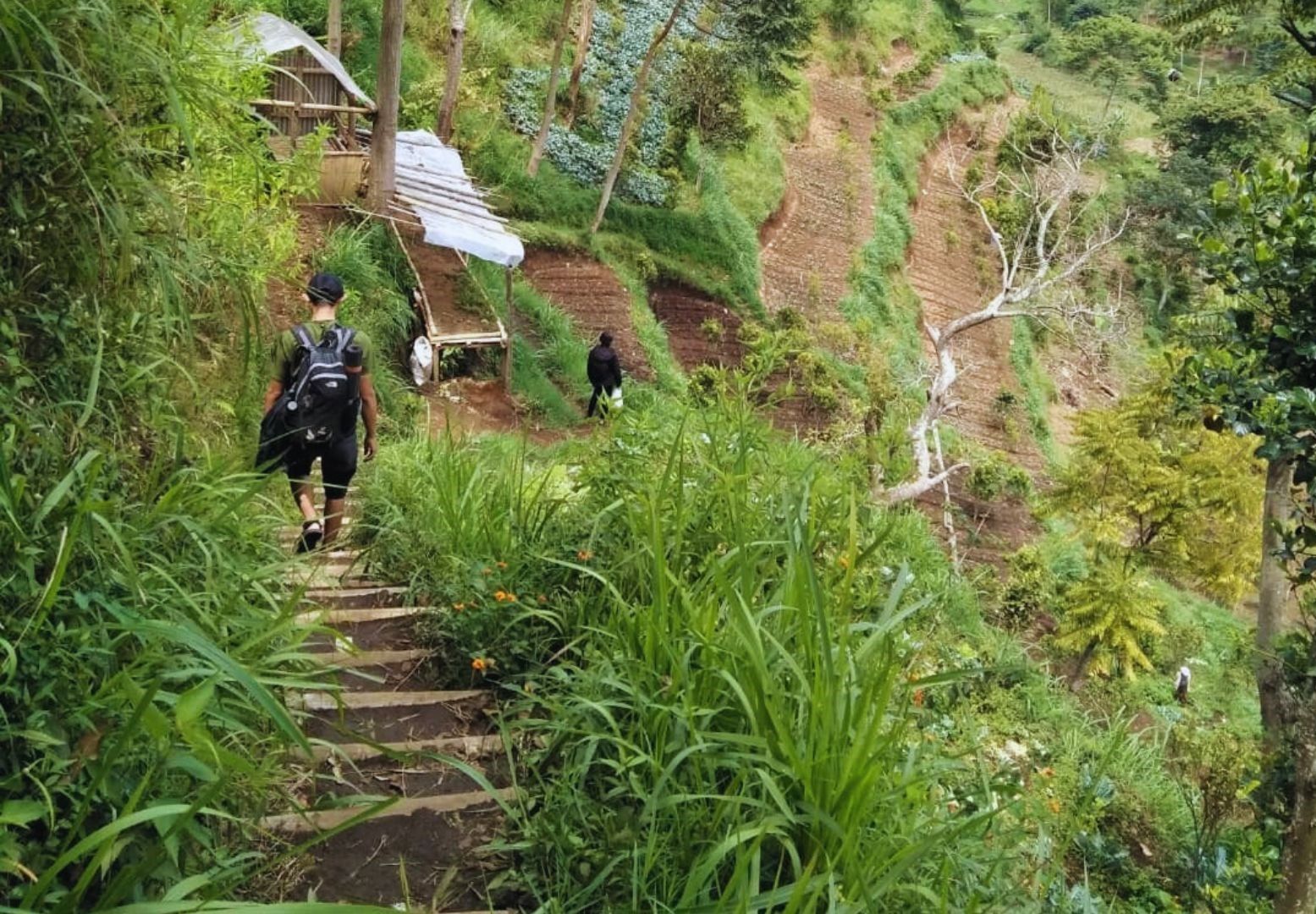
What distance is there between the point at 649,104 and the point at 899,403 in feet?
33.6

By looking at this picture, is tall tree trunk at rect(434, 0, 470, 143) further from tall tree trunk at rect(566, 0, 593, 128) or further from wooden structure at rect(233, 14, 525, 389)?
tall tree trunk at rect(566, 0, 593, 128)

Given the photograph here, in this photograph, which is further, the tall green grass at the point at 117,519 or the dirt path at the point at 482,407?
the dirt path at the point at 482,407

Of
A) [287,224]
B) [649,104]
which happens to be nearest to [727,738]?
[287,224]

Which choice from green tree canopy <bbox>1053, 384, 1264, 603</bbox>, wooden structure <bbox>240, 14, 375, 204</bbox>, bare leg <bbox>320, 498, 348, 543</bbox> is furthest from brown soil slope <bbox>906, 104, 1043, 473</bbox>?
bare leg <bbox>320, 498, 348, 543</bbox>

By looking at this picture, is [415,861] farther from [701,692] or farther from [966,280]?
[966,280]

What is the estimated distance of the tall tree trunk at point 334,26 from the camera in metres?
15.6

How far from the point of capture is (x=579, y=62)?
21156 mm

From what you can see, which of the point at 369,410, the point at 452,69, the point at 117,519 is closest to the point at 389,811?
the point at 117,519

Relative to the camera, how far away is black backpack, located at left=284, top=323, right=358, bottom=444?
416 cm

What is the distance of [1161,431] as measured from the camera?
13.5 m

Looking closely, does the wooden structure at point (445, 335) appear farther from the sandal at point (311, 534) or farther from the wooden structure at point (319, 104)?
the sandal at point (311, 534)

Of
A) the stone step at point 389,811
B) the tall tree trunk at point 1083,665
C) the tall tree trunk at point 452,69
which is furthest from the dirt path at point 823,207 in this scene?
the stone step at point 389,811

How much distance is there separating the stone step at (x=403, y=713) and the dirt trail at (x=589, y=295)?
43.3ft

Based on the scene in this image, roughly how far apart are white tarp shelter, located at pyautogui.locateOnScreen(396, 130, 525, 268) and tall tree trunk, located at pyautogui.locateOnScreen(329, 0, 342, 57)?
1.89 metres
